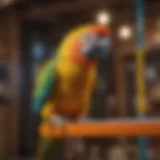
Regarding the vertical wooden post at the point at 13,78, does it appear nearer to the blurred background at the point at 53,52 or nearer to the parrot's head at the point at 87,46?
the blurred background at the point at 53,52

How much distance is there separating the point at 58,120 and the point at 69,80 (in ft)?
0.22

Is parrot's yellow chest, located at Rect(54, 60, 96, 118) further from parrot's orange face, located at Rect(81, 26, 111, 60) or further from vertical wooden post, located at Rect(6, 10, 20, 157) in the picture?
vertical wooden post, located at Rect(6, 10, 20, 157)

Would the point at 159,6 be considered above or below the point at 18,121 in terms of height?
above

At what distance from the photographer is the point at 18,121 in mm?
656

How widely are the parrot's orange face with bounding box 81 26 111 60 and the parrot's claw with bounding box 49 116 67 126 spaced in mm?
A: 102

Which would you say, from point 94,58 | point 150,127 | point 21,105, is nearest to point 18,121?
point 21,105

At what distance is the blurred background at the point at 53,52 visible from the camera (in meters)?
0.65

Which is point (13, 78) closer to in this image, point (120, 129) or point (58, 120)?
point (58, 120)

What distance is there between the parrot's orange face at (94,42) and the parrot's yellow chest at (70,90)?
0.08 ft

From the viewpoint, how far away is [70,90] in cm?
56

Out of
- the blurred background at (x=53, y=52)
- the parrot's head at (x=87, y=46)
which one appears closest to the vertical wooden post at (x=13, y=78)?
the blurred background at (x=53, y=52)

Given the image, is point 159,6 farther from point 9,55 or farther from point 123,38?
point 9,55

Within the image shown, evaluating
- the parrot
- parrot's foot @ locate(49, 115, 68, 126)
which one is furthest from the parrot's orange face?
parrot's foot @ locate(49, 115, 68, 126)

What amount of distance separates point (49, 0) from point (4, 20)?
0.30ft
